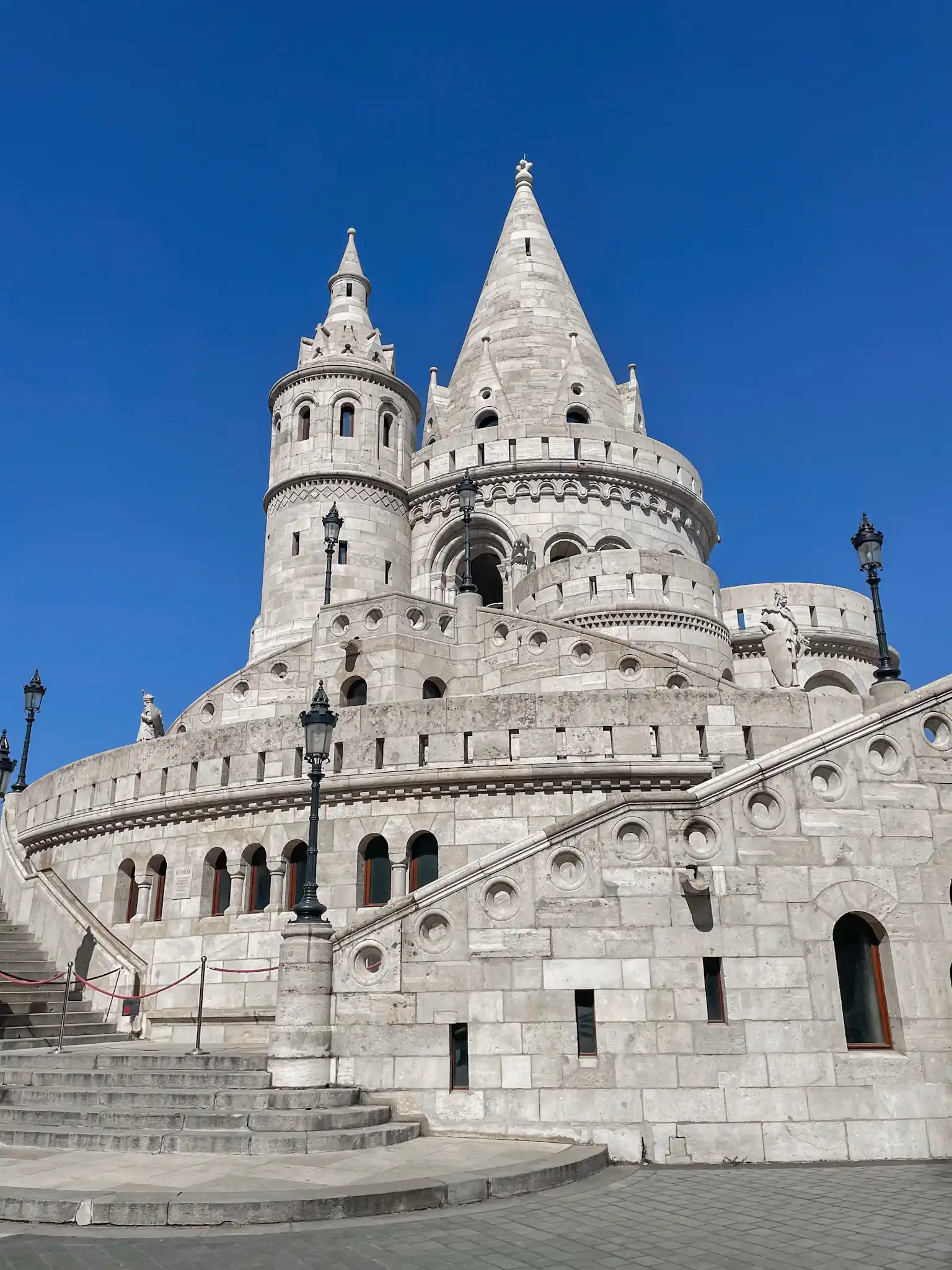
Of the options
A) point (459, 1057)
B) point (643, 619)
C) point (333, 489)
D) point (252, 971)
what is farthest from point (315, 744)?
point (333, 489)

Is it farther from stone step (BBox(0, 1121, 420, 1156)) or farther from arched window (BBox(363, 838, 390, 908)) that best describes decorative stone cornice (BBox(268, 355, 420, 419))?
stone step (BBox(0, 1121, 420, 1156))

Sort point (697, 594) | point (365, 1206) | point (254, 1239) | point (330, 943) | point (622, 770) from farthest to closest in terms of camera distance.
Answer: point (697, 594)
point (622, 770)
point (330, 943)
point (365, 1206)
point (254, 1239)

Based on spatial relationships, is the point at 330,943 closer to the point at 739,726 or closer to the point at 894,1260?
the point at 894,1260

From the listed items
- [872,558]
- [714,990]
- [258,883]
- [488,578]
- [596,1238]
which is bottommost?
[596,1238]

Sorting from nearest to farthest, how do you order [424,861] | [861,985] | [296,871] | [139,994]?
[861,985]
[424,861]
[296,871]
[139,994]

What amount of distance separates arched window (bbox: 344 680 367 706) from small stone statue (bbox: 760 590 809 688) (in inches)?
333

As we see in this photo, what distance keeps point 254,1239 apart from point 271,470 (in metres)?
27.9

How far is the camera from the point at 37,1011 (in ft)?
50.2

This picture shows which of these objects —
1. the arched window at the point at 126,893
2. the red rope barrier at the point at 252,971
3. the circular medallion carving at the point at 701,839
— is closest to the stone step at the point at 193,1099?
the red rope barrier at the point at 252,971

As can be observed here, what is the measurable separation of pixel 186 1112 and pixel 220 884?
7.05 meters

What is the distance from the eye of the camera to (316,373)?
31766mm

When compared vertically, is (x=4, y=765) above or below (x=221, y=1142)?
above

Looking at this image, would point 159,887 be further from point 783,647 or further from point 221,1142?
point 783,647

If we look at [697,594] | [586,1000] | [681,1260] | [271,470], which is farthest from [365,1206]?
[271,470]
